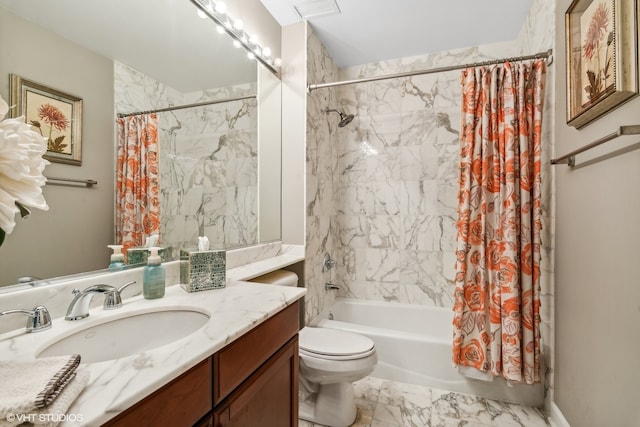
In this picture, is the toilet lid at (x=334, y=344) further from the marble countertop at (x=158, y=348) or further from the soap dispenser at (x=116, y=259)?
the soap dispenser at (x=116, y=259)

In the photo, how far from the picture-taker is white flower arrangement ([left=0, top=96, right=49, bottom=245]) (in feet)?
1.62

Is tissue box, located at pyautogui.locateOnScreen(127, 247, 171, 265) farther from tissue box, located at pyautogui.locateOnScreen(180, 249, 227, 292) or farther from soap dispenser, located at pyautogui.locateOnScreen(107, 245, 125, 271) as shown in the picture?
tissue box, located at pyautogui.locateOnScreen(180, 249, 227, 292)

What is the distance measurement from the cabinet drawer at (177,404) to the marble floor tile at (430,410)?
4.03ft

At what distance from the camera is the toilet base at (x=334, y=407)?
5.24 ft

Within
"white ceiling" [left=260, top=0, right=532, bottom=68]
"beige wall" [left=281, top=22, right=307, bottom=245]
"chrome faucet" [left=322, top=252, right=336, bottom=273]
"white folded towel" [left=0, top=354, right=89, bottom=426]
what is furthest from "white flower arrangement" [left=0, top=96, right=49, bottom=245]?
"chrome faucet" [left=322, top=252, right=336, bottom=273]

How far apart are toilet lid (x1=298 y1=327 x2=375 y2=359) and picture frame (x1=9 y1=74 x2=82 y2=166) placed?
132cm

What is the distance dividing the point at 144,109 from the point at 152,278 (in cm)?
67

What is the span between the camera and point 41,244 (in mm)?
863

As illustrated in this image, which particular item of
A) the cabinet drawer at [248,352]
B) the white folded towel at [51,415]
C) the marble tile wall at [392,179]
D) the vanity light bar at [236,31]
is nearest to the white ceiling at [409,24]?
the marble tile wall at [392,179]

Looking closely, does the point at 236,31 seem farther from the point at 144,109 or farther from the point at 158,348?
the point at 158,348

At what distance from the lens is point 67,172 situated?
92cm

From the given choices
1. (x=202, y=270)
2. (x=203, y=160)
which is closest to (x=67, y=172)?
(x=202, y=270)

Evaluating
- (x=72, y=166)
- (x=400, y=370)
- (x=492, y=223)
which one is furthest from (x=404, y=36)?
(x=400, y=370)
